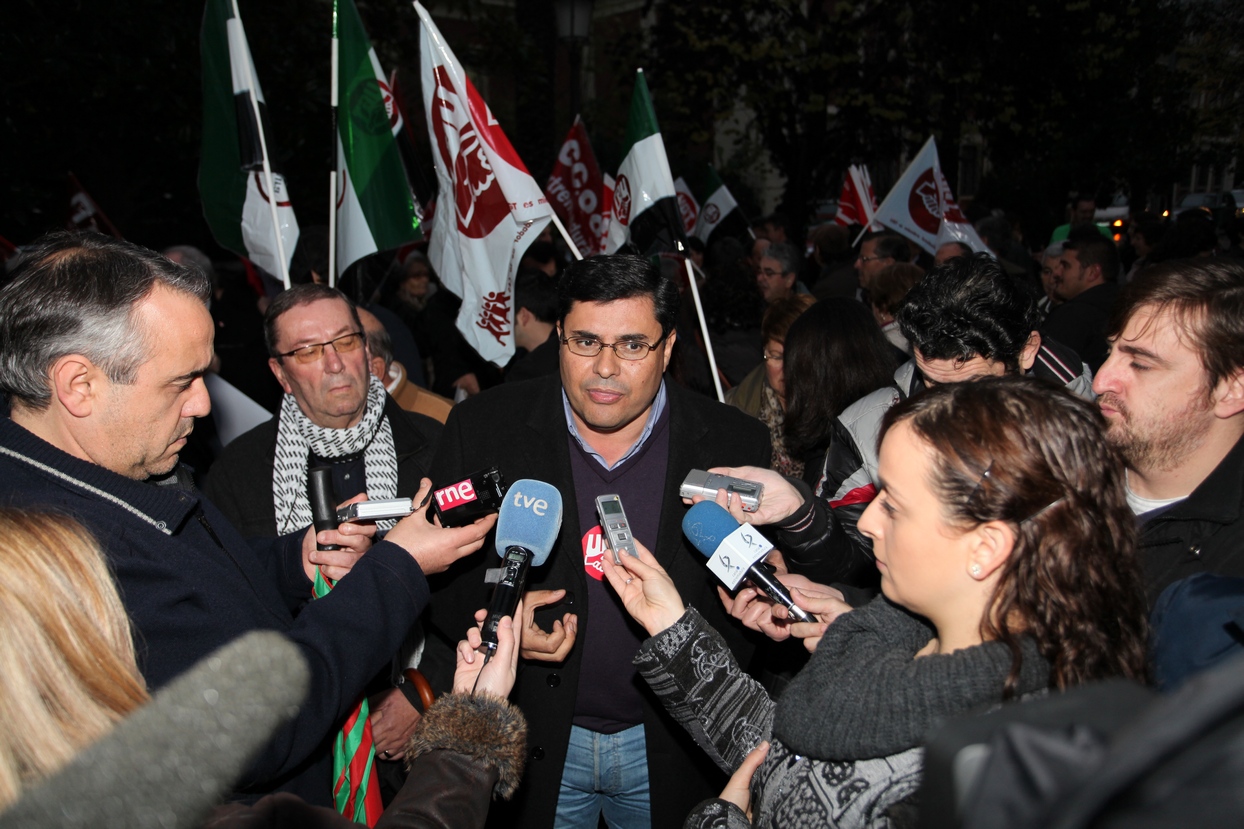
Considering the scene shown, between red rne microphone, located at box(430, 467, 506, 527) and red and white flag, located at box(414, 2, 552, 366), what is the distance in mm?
2411

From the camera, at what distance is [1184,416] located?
209 cm

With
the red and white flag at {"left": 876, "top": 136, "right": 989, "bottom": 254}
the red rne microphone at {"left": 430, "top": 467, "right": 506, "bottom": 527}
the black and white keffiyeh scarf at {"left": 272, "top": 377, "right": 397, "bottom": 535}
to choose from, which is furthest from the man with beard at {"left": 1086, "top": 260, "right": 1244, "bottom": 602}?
the red and white flag at {"left": 876, "top": 136, "right": 989, "bottom": 254}

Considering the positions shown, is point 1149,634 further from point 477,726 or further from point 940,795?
point 477,726

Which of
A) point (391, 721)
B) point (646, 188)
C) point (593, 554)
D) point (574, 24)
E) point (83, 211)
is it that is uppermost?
point (574, 24)

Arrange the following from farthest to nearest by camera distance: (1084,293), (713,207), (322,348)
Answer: (713,207), (1084,293), (322,348)

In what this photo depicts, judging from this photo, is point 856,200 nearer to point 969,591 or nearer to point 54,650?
point 969,591

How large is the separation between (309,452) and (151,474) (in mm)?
1385

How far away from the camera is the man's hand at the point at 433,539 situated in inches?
85.1

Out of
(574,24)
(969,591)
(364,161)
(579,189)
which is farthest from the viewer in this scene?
(574,24)

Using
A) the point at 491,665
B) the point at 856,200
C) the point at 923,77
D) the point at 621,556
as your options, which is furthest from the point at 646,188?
the point at 923,77

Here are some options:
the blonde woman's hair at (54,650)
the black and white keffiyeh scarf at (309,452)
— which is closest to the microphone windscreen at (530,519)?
the blonde woman's hair at (54,650)

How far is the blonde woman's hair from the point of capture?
106 centimetres

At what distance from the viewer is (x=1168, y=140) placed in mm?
16031

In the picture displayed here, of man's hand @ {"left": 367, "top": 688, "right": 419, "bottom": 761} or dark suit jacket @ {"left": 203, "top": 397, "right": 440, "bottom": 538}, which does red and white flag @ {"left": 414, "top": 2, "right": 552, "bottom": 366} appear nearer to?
dark suit jacket @ {"left": 203, "top": 397, "right": 440, "bottom": 538}
